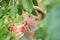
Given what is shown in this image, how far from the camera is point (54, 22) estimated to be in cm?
12

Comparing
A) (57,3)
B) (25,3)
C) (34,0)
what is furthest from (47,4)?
(34,0)

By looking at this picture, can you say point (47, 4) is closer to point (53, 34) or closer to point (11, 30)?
point (53, 34)

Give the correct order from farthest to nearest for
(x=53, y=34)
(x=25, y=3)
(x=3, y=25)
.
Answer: (x=3, y=25)
(x=25, y=3)
(x=53, y=34)

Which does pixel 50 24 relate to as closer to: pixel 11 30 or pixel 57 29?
pixel 57 29

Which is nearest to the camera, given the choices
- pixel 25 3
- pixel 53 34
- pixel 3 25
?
pixel 53 34

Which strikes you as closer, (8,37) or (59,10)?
(59,10)

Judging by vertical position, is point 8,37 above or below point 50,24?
above

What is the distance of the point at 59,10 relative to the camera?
13 centimetres

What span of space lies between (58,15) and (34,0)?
77 cm

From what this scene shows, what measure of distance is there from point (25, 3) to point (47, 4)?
0.60 m

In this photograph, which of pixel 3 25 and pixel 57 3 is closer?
pixel 57 3

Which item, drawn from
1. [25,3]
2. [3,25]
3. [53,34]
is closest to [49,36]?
[53,34]

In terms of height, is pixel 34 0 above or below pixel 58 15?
above

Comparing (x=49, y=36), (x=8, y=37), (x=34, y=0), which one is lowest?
(x=49, y=36)
